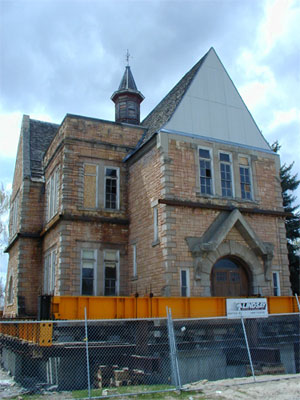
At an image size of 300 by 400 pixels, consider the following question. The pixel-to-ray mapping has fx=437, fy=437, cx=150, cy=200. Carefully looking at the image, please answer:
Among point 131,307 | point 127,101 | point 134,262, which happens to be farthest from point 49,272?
point 127,101

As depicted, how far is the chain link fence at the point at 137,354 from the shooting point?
42.0 feet

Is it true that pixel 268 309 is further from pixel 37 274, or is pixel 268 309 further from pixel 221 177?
pixel 37 274

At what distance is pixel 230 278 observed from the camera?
19406 millimetres

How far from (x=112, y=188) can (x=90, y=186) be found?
124cm

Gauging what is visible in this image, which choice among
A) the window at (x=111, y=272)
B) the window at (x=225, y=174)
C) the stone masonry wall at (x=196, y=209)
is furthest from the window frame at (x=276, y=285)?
the window at (x=111, y=272)

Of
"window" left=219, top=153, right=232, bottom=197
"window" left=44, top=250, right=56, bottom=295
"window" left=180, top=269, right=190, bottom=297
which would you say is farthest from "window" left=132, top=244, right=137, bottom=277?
"window" left=219, top=153, right=232, bottom=197

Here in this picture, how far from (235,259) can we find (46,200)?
11.7 metres

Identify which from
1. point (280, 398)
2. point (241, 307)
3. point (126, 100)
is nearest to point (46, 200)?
point (126, 100)

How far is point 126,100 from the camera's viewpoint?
30.1 metres

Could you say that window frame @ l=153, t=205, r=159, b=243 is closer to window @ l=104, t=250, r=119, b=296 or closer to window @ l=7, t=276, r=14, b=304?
window @ l=104, t=250, r=119, b=296

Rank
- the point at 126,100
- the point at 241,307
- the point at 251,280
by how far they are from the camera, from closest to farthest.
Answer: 1. the point at 241,307
2. the point at 251,280
3. the point at 126,100

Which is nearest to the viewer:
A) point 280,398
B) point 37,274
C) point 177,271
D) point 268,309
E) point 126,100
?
point 280,398

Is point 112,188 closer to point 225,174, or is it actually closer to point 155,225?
point 155,225

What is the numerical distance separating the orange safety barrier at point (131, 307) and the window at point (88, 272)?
585 cm
